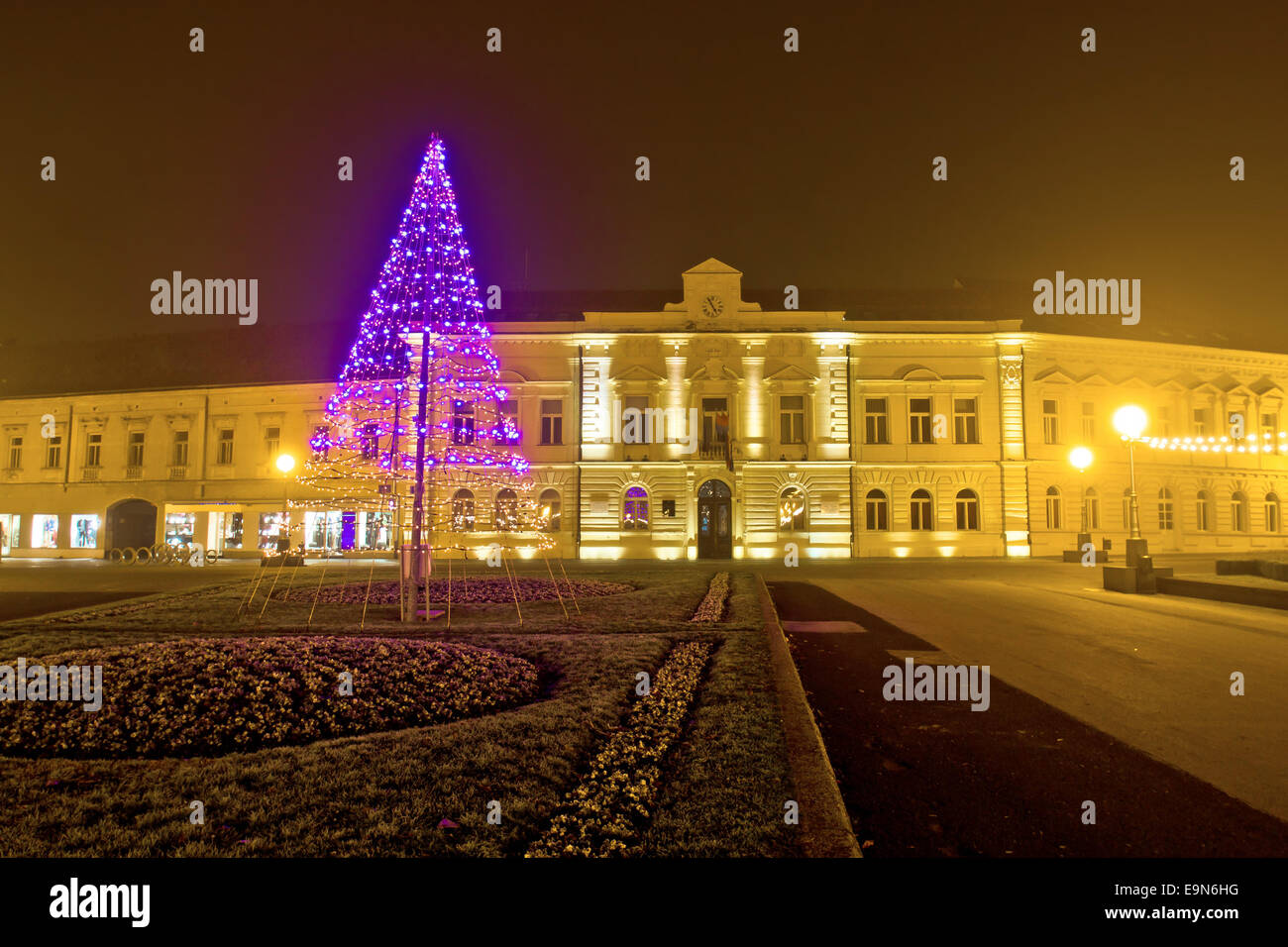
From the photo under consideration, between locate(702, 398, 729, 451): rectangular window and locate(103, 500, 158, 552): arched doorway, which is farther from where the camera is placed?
locate(103, 500, 158, 552): arched doorway

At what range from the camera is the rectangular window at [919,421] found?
34.4 metres

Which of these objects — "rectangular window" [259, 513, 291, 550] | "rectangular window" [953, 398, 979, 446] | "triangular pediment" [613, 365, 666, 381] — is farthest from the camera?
"rectangular window" [953, 398, 979, 446]

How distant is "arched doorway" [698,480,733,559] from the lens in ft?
110

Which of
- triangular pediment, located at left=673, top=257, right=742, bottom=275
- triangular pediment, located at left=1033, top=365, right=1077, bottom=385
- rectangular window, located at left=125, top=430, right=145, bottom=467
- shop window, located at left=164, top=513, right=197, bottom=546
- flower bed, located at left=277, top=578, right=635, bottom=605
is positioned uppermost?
triangular pediment, located at left=673, top=257, right=742, bottom=275

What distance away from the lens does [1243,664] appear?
28.8 feet

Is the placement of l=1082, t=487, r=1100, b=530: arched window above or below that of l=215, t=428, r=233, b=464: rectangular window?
below

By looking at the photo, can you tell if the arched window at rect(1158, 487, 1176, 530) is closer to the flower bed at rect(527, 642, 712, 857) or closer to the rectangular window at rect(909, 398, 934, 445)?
the rectangular window at rect(909, 398, 934, 445)

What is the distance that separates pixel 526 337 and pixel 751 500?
45.9 feet

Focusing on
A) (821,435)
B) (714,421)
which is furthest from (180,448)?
(821,435)

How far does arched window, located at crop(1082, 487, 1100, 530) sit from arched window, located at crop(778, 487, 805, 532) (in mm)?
14337

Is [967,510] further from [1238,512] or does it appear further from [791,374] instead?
[1238,512]

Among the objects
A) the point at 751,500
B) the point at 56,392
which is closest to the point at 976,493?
the point at 751,500

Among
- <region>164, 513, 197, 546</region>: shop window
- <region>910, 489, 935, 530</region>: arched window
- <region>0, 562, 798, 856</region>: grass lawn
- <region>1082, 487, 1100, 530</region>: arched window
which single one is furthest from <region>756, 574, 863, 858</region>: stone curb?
<region>164, 513, 197, 546</region>: shop window
